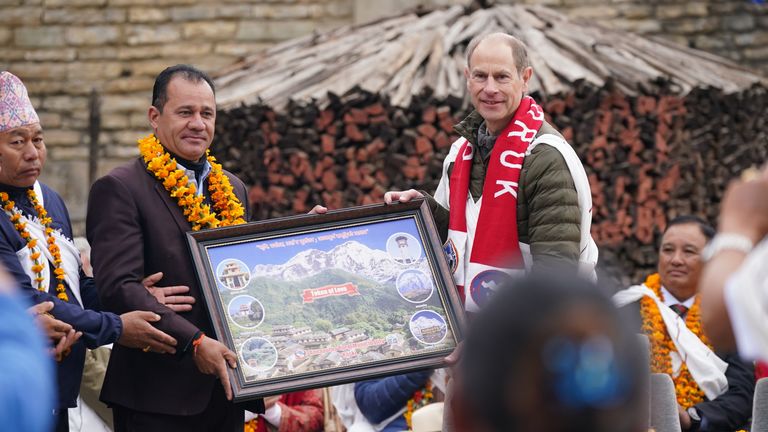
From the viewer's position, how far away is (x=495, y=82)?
435cm

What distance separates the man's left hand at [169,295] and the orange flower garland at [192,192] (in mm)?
239

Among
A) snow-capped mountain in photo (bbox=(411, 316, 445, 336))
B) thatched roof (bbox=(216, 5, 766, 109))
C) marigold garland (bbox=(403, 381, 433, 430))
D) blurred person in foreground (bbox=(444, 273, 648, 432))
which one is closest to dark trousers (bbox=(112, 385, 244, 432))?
snow-capped mountain in photo (bbox=(411, 316, 445, 336))

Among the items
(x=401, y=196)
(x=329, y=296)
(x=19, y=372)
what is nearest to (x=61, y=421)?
(x=329, y=296)

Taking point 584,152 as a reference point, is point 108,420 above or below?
below

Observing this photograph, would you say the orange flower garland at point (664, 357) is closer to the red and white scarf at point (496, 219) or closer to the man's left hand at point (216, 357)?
the red and white scarf at point (496, 219)

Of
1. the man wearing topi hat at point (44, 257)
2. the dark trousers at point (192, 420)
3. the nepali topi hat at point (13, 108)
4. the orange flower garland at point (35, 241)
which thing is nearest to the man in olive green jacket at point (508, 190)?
the dark trousers at point (192, 420)

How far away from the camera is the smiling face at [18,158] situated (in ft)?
14.3

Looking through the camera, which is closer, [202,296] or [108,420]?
[202,296]

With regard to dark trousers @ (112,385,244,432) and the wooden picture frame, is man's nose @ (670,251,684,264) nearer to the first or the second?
the wooden picture frame

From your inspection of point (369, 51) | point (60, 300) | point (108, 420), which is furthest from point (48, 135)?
point (60, 300)

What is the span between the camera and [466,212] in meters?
4.43

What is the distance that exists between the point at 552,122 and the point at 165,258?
5.12 meters

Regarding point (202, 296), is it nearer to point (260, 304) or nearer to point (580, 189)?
point (260, 304)

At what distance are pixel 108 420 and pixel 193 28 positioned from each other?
761 centimetres
